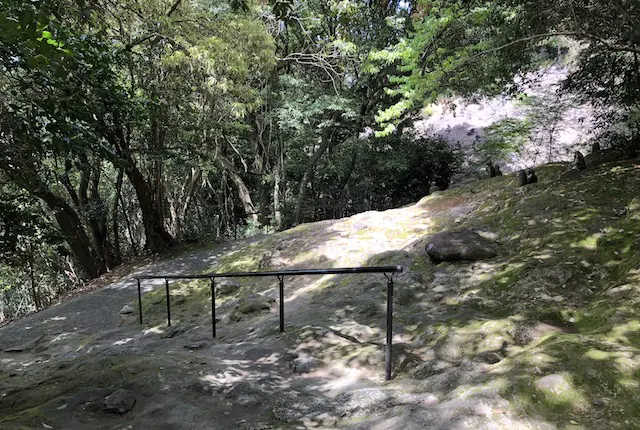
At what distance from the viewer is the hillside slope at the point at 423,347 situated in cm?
207

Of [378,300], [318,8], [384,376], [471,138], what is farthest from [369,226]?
[471,138]

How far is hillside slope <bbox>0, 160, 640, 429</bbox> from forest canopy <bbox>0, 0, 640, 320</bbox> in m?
1.47

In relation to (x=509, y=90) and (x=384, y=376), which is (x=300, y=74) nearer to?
(x=509, y=90)

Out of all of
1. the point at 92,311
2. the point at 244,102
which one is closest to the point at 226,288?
the point at 92,311

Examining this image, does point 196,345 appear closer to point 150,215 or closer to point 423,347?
point 423,347

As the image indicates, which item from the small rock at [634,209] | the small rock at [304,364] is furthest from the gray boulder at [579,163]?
the small rock at [304,364]

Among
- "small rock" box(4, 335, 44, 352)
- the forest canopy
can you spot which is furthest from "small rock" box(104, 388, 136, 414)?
"small rock" box(4, 335, 44, 352)

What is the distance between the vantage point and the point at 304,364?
3402mm

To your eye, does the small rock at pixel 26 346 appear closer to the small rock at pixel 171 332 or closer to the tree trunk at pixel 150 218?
the small rock at pixel 171 332

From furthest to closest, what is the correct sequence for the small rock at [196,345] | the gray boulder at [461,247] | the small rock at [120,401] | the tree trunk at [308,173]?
the tree trunk at [308,173] → the gray boulder at [461,247] → the small rock at [196,345] → the small rock at [120,401]

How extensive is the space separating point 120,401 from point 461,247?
3.86 meters

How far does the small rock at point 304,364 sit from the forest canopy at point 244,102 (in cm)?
216

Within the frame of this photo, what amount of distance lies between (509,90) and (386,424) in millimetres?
8395

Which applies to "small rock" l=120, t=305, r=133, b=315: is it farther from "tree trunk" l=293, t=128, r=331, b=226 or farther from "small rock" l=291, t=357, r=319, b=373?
"tree trunk" l=293, t=128, r=331, b=226
